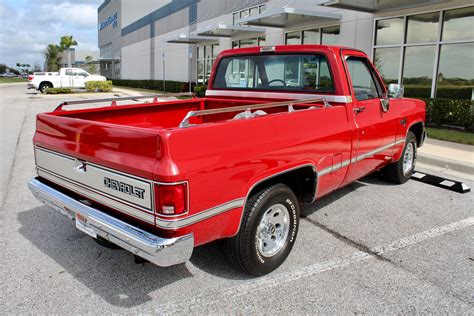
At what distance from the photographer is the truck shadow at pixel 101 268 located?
3174mm

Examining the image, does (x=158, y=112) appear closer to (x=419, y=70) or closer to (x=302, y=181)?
(x=302, y=181)

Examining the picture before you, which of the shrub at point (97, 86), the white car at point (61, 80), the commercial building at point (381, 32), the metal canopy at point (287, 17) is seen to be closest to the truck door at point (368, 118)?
the commercial building at point (381, 32)

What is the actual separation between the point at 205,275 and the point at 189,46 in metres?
27.8

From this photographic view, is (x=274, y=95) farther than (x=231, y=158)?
Yes

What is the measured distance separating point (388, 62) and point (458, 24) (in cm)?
249

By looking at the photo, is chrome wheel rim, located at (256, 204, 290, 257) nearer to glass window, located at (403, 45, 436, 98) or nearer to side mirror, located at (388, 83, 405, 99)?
side mirror, located at (388, 83, 405, 99)

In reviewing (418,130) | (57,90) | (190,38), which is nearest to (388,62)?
(418,130)

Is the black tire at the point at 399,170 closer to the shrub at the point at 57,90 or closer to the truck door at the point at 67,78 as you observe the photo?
the shrub at the point at 57,90

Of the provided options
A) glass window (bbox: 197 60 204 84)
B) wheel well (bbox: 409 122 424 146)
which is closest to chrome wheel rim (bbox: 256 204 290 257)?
wheel well (bbox: 409 122 424 146)

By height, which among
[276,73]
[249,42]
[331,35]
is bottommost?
[276,73]

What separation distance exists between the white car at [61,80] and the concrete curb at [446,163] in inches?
1144

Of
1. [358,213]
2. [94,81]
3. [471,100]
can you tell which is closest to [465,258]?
[358,213]

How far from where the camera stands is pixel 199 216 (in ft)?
8.86

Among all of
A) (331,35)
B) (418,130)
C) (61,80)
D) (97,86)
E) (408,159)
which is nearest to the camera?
(408,159)
